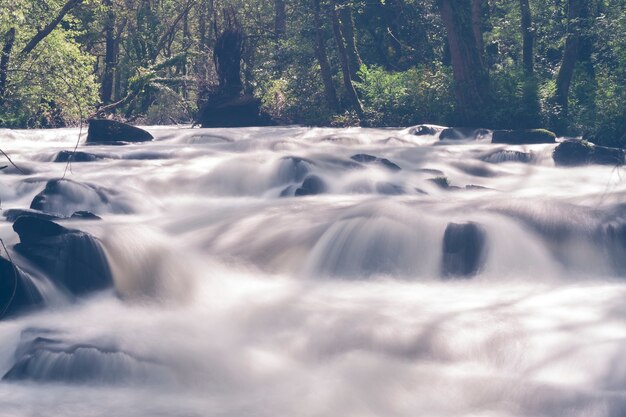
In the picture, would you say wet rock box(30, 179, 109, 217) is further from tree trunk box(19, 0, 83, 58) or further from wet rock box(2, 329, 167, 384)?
tree trunk box(19, 0, 83, 58)

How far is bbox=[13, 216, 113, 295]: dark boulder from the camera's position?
345 inches

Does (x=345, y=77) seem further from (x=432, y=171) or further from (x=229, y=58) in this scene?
(x=432, y=171)

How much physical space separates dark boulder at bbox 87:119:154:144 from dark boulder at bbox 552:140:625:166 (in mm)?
10726

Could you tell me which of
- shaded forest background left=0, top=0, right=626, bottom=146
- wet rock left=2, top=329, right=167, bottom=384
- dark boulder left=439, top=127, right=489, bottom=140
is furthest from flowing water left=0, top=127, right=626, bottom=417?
shaded forest background left=0, top=0, right=626, bottom=146

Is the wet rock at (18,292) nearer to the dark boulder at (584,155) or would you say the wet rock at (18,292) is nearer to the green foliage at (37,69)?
the dark boulder at (584,155)

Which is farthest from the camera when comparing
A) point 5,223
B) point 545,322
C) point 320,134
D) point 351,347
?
point 320,134

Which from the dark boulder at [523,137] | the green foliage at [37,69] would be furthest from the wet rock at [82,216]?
the dark boulder at [523,137]

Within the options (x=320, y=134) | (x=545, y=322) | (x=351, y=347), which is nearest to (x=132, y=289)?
(x=351, y=347)

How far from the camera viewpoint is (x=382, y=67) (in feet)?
99.5

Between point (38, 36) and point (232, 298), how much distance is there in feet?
64.9

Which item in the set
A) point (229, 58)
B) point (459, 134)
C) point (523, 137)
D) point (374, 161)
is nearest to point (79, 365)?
point (374, 161)

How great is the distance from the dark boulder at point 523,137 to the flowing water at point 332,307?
487 cm

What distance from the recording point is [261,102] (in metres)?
30.0

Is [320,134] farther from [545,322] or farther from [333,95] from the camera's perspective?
[545,322]
